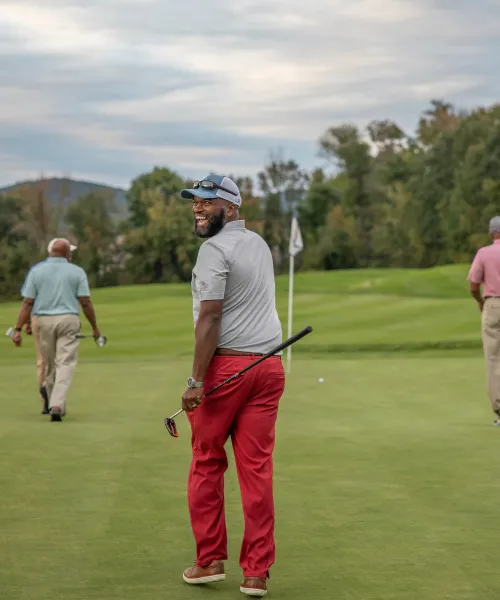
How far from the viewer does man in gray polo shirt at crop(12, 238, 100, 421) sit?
47.2 feet

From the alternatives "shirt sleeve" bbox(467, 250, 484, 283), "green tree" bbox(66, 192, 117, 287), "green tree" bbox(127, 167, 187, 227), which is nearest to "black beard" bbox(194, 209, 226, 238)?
"shirt sleeve" bbox(467, 250, 484, 283)

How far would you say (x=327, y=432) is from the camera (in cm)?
1345

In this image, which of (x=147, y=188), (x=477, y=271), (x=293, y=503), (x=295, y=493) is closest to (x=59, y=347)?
(x=477, y=271)

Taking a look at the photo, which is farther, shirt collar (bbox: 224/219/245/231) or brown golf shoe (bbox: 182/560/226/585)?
shirt collar (bbox: 224/219/245/231)

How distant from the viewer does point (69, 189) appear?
119312 mm

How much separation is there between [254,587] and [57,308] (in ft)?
27.9

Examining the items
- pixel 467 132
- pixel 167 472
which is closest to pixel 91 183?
pixel 467 132

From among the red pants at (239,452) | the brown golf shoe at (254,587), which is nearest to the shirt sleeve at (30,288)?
the red pants at (239,452)

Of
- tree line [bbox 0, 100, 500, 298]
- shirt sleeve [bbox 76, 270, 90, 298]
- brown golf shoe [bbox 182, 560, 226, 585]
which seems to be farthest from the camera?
tree line [bbox 0, 100, 500, 298]

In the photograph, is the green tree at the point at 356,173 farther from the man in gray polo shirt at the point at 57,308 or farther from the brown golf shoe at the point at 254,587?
the brown golf shoe at the point at 254,587

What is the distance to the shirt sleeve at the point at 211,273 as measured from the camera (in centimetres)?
655

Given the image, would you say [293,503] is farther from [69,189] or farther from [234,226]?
[69,189]

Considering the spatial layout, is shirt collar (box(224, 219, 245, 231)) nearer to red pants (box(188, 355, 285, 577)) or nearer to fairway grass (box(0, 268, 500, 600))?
red pants (box(188, 355, 285, 577))

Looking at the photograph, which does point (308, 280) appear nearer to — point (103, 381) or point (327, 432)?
point (103, 381)
